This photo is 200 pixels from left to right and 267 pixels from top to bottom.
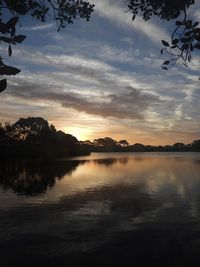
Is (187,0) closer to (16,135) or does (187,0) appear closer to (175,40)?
(175,40)

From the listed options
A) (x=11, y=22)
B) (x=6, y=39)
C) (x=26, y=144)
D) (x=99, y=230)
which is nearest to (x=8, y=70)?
(x=6, y=39)

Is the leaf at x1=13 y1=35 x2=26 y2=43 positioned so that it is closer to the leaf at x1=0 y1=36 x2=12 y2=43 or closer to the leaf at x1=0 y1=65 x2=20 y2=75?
the leaf at x1=0 y1=36 x2=12 y2=43

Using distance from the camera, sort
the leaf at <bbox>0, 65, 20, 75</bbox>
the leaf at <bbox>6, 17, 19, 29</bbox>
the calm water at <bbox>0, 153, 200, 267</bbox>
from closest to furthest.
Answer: the leaf at <bbox>0, 65, 20, 75</bbox> → the leaf at <bbox>6, 17, 19, 29</bbox> → the calm water at <bbox>0, 153, 200, 267</bbox>

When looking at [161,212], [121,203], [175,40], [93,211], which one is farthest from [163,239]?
[175,40]

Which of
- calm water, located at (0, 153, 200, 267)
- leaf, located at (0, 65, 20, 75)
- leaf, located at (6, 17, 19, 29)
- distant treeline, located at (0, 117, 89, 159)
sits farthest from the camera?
distant treeline, located at (0, 117, 89, 159)

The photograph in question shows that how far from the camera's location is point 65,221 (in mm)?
26656

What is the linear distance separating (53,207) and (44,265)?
15470 millimetres

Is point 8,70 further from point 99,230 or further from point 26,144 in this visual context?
point 26,144

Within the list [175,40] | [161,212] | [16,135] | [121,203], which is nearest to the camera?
[175,40]

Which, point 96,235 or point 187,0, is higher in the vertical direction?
point 187,0

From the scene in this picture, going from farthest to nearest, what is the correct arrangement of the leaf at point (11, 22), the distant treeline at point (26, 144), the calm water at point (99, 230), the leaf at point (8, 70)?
the distant treeline at point (26, 144) → the calm water at point (99, 230) → the leaf at point (11, 22) → the leaf at point (8, 70)

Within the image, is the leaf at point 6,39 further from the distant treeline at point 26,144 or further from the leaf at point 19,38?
the distant treeline at point 26,144

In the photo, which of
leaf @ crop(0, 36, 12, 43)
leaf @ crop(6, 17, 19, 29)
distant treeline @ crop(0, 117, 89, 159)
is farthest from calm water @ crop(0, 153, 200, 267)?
distant treeline @ crop(0, 117, 89, 159)

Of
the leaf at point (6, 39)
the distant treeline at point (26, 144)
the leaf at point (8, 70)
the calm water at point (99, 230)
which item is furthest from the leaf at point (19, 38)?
the distant treeline at point (26, 144)
